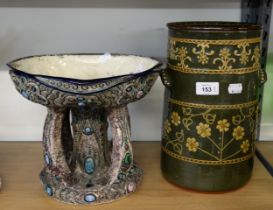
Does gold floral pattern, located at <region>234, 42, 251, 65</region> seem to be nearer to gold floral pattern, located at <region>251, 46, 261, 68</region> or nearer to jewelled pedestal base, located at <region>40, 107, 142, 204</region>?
gold floral pattern, located at <region>251, 46, 261, 68</region>

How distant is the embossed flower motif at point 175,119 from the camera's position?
622mm

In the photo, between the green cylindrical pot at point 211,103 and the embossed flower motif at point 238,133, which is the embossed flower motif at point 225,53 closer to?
the green cylindrical pot at point 211,103

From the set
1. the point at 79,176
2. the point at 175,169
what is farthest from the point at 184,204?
the point at 79,176

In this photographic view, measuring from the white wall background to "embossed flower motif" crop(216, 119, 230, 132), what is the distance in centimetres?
27

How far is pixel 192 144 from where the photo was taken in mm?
616

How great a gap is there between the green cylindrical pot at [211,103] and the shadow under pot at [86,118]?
0.17 feet

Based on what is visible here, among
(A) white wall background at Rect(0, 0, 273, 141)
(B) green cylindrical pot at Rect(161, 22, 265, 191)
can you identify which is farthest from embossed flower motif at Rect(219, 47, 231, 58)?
(A) white wall background at Rect(0, 0, 273, 141)

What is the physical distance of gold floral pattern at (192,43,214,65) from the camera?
1.88ft

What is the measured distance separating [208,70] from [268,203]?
0.21 meters

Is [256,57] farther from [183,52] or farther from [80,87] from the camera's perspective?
[80,87]

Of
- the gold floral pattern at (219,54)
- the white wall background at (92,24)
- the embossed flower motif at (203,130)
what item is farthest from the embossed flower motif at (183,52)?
the white wall background at (92,24)

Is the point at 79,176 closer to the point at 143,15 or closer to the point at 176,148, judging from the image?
the point at 176,148

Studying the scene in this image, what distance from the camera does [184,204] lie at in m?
0.61

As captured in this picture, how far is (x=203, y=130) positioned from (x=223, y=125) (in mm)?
30
